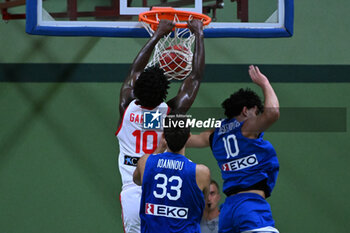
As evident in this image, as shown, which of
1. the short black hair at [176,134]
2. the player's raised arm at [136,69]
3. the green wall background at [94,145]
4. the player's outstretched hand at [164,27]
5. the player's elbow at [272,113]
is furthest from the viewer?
the green wall background at [94,145]

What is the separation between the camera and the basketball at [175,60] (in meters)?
4.04

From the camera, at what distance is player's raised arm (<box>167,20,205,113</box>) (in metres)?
3.47

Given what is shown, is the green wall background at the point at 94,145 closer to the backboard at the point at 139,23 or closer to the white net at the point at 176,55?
the backboard at the point at 139,23

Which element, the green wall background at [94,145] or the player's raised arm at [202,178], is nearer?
the player's raised arm at [202,178]

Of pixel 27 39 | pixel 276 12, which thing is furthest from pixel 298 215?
pixel 27 39

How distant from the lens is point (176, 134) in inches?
119

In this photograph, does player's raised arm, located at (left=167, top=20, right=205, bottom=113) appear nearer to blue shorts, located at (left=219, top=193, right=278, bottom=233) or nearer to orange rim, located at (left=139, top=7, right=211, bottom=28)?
orange rim, located at (left=139, top=7, right=211, bottom=28)

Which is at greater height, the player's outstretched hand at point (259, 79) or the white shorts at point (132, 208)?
the player's outstretched hand at point (259, 79)

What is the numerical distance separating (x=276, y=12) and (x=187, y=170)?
213 cm

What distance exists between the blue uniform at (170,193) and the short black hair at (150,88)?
488 millimetres

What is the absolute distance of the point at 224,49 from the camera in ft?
21.5

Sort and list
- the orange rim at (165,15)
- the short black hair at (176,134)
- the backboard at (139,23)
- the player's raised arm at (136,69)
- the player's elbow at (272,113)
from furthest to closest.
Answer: the backboard at (139,23), the orange rim at (165,15), the player's raised arm at (136,69), the player's elbow at (272,113), the short black hair at (176,134)

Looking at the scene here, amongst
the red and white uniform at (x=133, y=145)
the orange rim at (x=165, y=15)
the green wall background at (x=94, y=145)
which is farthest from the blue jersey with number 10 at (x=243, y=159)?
the green wall background at (x=94, y=145)

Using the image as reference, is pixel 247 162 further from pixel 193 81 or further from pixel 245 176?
pixel 193 81
